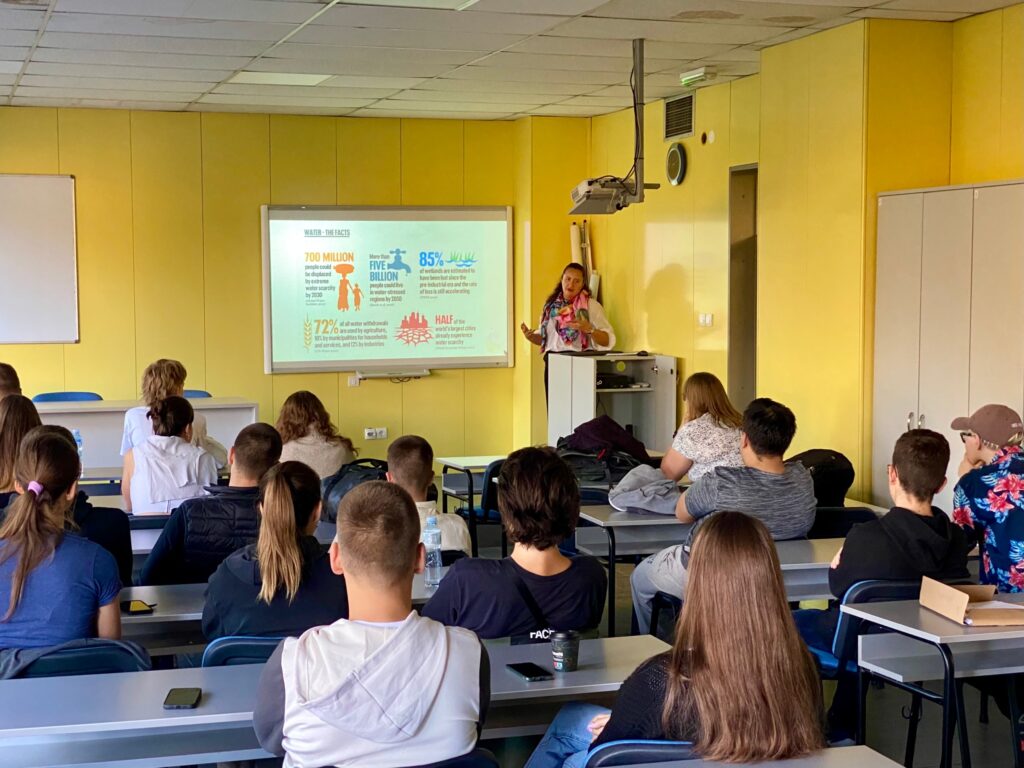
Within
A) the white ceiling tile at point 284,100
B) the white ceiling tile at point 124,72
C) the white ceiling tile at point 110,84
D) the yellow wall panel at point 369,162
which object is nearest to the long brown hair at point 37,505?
the white ceiling tile at point 124,72

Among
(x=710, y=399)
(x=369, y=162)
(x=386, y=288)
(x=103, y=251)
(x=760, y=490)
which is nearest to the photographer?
(x=760, y=490)

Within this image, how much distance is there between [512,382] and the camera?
1087 cm

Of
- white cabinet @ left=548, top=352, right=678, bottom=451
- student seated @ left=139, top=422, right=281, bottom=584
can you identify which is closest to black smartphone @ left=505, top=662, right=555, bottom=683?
student seated @ left=139, top=422, right=281, bottom=584

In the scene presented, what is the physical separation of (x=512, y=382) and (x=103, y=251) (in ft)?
11.9

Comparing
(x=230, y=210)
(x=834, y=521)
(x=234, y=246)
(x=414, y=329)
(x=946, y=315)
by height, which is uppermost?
(x=230, y=210)

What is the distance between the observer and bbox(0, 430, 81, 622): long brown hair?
2.96 m

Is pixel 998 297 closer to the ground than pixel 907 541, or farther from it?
farther from it

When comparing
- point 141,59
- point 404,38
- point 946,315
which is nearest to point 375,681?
point 946,315

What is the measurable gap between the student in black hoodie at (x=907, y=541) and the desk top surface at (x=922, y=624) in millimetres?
334

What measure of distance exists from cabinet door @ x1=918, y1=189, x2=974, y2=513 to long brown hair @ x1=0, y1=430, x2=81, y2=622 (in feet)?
13.6

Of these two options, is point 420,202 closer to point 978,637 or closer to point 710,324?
point 710,324

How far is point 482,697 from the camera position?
7.35 feet

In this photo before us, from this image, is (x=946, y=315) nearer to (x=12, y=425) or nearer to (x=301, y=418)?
(x=301, y=418)

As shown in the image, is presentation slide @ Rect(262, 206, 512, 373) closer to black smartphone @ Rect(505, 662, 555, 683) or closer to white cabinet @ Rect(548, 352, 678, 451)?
white cabinet @ Rect(548, 352, 678, 451)
